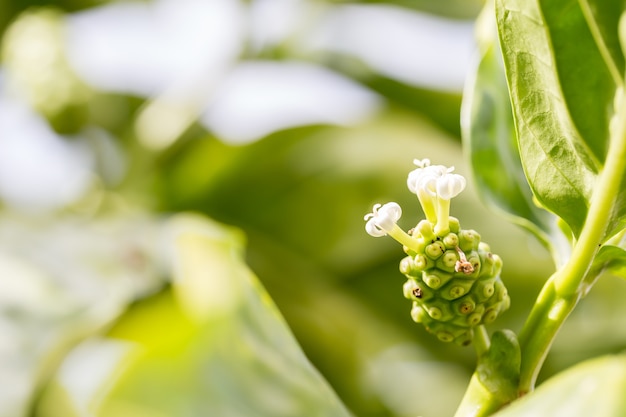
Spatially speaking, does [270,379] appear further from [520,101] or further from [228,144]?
[228,144]

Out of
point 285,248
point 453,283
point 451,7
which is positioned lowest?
point 285,248

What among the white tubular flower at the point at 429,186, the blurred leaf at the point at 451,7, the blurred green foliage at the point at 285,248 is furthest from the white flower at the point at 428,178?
the blurred leaf at the point at 451,7

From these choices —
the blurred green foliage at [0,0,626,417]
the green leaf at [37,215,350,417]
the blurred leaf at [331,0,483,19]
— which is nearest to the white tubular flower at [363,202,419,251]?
the green leaf at [37,215,350,417]

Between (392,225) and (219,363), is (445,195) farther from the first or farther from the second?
(219,363)

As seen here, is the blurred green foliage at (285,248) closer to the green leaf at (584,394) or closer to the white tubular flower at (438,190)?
the white tubular flower at (438,190)

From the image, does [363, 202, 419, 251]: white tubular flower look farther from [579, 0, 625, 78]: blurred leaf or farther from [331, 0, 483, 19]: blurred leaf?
[331, 0, 483, 19]: blurred leaf

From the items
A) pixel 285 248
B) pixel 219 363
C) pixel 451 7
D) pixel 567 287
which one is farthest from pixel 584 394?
pixel 451 7
